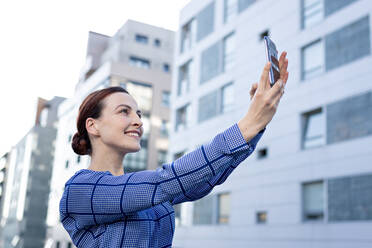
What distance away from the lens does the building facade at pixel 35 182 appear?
6053 cm

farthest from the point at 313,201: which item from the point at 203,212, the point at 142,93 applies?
the point at 142,93

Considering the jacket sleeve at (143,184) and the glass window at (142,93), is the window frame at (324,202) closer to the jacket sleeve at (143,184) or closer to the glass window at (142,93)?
the jacket sleeve at (143,184)

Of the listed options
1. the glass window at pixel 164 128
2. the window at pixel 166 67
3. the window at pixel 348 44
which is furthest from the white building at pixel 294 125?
the window at pixel 166 67

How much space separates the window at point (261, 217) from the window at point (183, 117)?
823 centimetres

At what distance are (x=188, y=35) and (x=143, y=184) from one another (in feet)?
92.1

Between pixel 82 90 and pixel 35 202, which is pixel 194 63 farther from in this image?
pixel 35 202

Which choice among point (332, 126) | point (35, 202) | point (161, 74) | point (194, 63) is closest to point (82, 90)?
point (161, 74)

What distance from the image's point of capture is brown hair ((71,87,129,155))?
220 centimetres

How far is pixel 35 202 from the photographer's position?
61000 millimetres

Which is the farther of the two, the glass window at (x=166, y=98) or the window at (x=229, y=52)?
the glass window at (x=166, y=98)

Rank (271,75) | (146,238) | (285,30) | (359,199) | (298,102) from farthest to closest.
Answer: (285,30) → (298,102) → (359,199) → (146,238) → (271,75)

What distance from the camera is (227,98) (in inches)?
943

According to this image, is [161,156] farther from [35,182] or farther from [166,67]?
[35,182]

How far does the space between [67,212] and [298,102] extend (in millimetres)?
17921
